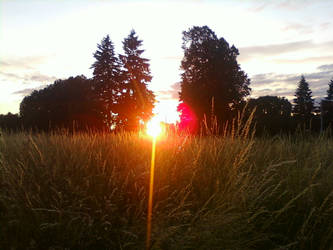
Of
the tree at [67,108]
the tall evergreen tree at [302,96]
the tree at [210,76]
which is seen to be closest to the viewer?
the tree at [210,76]

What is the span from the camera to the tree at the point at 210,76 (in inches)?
1069

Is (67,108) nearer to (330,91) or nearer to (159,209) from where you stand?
(159,209)

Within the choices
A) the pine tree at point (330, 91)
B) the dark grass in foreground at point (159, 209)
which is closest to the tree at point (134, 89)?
the dark grass in foreground at point (159, 209)

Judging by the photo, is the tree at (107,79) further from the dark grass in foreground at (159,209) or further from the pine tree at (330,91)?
the pine tree at (330,91)

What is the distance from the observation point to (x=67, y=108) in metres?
30.7

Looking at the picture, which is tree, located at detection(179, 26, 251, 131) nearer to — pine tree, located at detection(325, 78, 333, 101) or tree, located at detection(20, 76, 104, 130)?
tree, located at detection(20, 76, 104, 130)

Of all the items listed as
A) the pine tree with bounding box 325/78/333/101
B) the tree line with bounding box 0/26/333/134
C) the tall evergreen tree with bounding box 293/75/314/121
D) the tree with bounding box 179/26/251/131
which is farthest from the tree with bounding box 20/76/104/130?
the pine tree with bounding box 325/78/333/101

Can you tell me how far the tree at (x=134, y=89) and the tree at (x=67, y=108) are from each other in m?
2.86

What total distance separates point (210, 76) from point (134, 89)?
8.78 metres

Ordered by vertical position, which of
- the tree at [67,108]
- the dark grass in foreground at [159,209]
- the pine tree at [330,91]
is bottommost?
the dark grass in foreground at [159,209]

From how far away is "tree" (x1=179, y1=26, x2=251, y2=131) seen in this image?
27141 millimetres

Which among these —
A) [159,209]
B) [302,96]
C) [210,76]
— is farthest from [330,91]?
[159,209]

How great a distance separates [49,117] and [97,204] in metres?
30.6

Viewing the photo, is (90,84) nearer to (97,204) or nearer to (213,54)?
(213,54)
